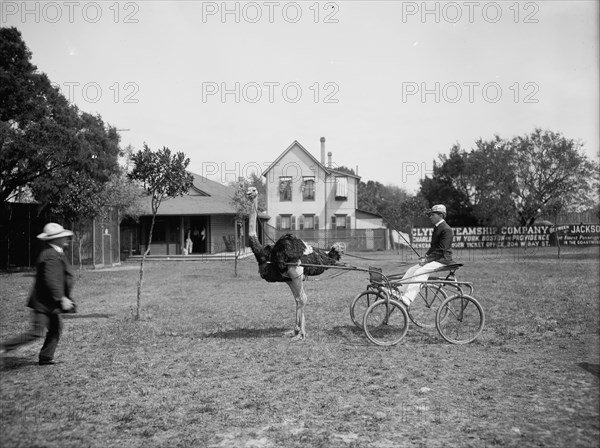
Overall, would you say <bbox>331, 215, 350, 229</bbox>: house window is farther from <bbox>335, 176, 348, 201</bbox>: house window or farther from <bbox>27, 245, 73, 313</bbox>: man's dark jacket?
<bbox>27, 245, 73, 313</bbox>: man's dark jacket

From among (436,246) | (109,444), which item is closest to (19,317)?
(109,444)

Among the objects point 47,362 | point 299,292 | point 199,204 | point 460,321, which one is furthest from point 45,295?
point 199,204

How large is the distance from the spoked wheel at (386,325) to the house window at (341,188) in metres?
34.5

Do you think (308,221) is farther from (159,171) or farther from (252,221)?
(252,221)

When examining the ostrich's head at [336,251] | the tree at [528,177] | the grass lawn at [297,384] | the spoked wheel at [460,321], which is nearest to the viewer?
the grass lawn at [297,384]

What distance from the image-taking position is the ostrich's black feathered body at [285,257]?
7520 mm

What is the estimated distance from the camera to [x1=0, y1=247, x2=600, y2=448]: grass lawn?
13.4 ft

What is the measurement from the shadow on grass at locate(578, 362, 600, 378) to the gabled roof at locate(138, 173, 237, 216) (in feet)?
88.5

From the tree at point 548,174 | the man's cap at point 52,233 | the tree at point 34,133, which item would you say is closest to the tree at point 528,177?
the tree at point 548,174

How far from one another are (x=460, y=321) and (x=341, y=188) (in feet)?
123

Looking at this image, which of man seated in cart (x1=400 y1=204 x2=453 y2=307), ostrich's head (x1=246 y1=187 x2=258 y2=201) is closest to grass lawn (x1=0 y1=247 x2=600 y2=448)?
man seated in cart (x1=400 y1=204 x2=453 y2=307)

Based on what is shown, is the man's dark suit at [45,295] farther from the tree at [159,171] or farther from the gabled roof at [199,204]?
the gabled roof at [199,204]

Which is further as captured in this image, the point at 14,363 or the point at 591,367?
the point at 14,363

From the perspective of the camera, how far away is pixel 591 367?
602 cm
